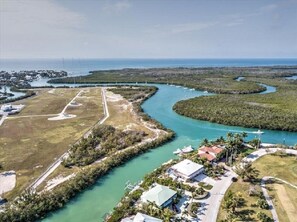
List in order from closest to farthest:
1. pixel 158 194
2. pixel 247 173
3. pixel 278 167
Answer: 1. pixel 158 194
2. pixel 247 173
3. pixel 278 167

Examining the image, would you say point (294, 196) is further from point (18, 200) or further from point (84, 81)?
point (84, 81)

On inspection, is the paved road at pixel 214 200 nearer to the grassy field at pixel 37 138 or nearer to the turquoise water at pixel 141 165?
the turquoise water at pixel 141 165

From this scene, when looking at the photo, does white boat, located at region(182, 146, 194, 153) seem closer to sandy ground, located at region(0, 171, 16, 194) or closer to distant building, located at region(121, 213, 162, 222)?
distant building, located at region(121, 213, 162, 222)

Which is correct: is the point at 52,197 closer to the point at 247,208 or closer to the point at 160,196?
the point at 160,196

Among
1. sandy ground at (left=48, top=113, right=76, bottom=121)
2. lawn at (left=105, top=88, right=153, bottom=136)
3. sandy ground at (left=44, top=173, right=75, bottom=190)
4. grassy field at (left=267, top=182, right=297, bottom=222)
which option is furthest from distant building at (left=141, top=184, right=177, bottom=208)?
sandy ground at (left=48, top=113, right=76, bottom=121)

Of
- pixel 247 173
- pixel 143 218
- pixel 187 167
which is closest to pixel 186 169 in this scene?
pixel 187 167
